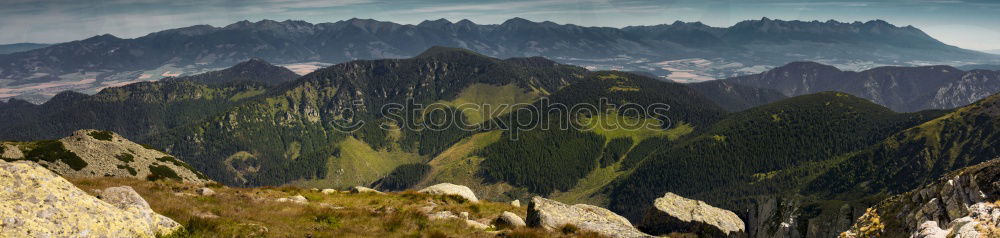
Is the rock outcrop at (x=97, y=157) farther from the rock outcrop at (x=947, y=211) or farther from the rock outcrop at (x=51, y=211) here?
the rock outcrop at (x=947, y=211)

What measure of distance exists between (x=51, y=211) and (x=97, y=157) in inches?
3169

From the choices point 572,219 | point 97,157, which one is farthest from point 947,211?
point 97,157

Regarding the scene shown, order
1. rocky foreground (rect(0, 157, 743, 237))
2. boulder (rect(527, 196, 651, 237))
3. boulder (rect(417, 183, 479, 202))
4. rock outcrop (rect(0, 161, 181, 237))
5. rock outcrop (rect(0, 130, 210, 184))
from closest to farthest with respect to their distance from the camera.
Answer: rock outcrop (rect(0, 161, 181, 237)) < rocky foreground (rect(0, 157, 743, 237)) < boulder (rect(527, 196, 651, 237)) < boulder (rect(417, 183, 479, 202)) < rock outcrop (rect(0, 130, 210, 184))

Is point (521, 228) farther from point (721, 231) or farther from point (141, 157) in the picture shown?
point (141, 157)

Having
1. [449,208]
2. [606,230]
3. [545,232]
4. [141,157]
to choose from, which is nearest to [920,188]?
[606,230]

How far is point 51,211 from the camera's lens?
14648 mm

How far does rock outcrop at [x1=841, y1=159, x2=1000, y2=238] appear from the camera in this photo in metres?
16.2

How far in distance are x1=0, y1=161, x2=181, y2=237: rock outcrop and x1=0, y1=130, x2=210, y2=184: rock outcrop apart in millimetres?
55396

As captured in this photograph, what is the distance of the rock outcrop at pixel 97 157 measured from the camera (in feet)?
225

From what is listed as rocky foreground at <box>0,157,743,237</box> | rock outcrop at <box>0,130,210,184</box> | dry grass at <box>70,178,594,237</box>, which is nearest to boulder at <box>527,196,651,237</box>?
rocky foreground at <box>0,157,743,237</box>

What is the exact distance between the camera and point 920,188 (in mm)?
23281

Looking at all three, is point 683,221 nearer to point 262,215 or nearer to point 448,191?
point 448,191

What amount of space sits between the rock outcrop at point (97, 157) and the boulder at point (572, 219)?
185 ft

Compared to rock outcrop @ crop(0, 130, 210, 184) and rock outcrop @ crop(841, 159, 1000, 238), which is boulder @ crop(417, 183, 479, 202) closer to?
rock outcrop @ crop(841, 159, 1000, 238)
